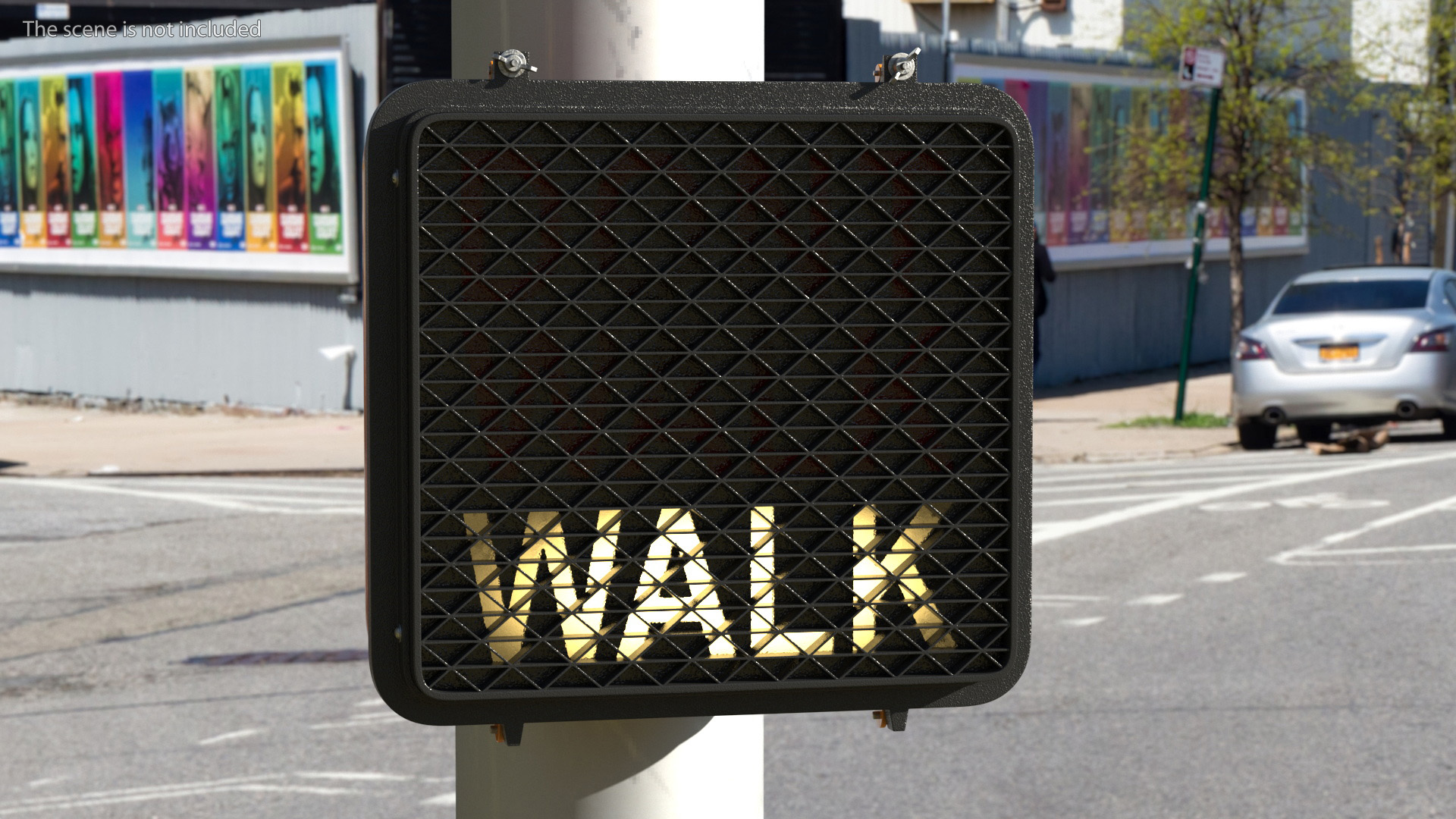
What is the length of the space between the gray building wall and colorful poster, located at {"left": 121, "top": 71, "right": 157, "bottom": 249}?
52cm

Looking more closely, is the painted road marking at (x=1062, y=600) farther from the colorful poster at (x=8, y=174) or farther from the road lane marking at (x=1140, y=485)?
the colorful poster at (x=8, y=174)

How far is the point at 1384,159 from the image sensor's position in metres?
34.4

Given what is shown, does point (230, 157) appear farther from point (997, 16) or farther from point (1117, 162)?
point (997, 16)

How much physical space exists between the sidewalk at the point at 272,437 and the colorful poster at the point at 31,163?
248 cm

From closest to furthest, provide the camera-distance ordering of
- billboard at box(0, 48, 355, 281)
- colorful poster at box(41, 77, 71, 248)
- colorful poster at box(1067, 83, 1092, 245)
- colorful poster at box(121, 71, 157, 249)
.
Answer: billboard at box(0, 48, 355, 281), colorful poster at box(121, 71, 157, 249), colorful poster at box(41, 77, 71, 248), colorful poster at box(1067, 83, 1092, 245)

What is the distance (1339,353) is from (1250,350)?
0.79 meters

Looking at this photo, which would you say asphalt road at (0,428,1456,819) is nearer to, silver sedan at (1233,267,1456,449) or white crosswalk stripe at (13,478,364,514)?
white crosswalk stripe at (13,478,364,514)

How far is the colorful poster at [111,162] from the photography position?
940 inches

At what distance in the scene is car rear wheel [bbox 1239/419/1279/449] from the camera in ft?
57.5

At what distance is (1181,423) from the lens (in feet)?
64.8

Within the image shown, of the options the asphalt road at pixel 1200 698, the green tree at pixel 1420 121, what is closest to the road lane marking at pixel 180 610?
the asphalt road at pixel 1200 698

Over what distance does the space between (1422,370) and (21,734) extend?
13.0m

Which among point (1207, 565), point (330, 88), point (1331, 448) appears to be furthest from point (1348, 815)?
point (330, 88)

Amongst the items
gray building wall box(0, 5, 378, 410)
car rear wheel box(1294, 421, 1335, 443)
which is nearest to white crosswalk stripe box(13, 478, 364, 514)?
gray building wall box(0, 5, 378, 410)
